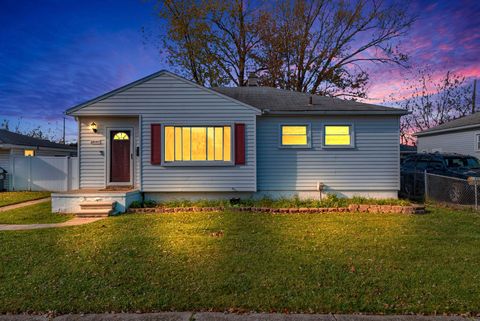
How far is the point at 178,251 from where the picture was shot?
16.0ft

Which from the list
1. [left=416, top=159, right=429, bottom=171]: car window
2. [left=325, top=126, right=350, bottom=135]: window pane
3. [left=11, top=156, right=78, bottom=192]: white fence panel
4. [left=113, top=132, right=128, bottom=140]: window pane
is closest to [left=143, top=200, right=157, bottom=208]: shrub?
[left=113, top=132, right=128, bottom=140]: window pane

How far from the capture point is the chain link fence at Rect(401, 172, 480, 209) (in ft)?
30.0

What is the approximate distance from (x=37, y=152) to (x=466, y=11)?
79.4ft

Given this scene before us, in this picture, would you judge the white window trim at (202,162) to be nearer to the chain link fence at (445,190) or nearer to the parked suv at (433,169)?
the chain link fence at (445,190)

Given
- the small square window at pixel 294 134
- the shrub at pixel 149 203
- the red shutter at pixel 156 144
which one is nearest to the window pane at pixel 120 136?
the red shutter at pixel 156 144

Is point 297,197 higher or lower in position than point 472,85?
lower

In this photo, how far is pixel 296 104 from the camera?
35.2 feet

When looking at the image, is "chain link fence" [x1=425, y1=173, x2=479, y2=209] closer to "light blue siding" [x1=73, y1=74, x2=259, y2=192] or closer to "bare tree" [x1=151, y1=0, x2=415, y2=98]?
"light blue siding" [x1=73, y1=74, x2=259, y2=192]

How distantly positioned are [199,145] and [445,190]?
8288mm

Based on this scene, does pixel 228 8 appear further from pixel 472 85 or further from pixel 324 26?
pixel 472 85

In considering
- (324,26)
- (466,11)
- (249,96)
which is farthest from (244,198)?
(324,26)

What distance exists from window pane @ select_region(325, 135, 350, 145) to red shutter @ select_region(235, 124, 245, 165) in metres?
3.02

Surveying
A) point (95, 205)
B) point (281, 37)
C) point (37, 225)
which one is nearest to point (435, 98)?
point (281, 37)

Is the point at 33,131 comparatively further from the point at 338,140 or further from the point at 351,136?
the point at 351,136
